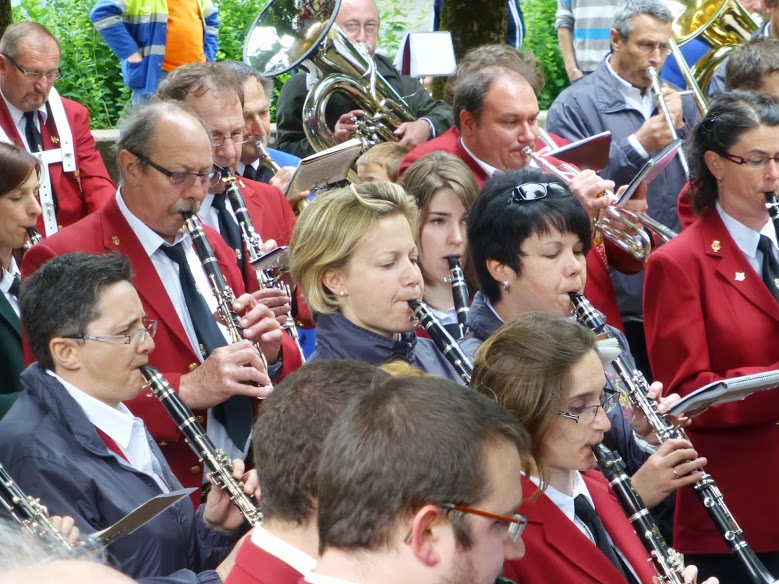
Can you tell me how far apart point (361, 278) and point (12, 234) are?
158cm

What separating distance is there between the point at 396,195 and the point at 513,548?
1.82 metres

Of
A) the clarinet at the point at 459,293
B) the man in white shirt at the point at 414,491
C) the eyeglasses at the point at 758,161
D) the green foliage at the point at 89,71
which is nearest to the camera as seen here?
the man in white shirt at the point at 414,491

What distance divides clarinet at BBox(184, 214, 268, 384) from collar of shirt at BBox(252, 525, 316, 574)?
172cm

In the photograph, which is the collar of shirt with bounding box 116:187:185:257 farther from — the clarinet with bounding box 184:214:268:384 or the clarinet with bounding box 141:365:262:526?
the clarinet with bounding box 141:365:262:526

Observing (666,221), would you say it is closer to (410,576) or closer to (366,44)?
(366,44)

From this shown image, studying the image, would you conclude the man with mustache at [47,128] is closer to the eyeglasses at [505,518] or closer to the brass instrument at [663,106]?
the brass instrument at [663,106]

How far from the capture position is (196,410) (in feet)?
14.2

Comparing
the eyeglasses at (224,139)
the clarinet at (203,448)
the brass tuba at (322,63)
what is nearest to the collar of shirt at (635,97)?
the brass tuba at (322,63)

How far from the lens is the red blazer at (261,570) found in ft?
8.34

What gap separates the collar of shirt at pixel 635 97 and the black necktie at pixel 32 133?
127 inches

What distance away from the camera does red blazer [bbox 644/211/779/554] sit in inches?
177

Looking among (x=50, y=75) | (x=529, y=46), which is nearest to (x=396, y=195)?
(x=50, y=75)

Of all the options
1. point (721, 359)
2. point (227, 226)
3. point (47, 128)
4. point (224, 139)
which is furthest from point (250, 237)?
point (47, 128)

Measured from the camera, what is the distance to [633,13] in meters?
6.94
